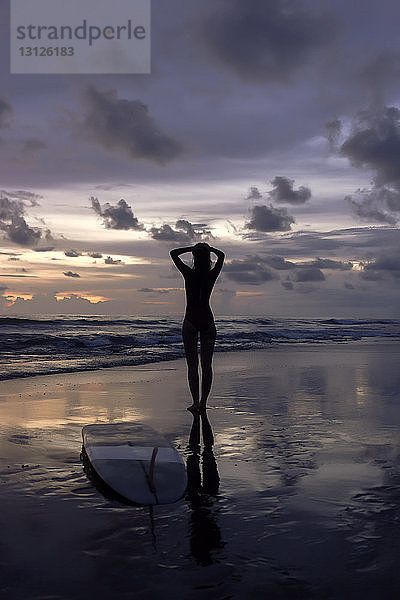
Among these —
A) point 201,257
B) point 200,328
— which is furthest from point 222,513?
point 201,257

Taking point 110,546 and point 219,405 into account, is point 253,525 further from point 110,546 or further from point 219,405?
point 219,405

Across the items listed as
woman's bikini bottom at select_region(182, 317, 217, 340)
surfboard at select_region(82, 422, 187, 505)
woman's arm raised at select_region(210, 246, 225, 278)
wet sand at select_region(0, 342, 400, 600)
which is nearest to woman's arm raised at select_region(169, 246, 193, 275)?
woman's arm raised at select_region(210, 246, 225, 278)

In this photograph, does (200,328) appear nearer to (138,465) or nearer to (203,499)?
(138,465)

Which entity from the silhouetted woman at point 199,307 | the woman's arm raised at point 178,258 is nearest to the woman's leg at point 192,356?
the silhouetted woman at point 199,307

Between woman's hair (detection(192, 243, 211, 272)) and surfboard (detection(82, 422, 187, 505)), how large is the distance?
2.95m

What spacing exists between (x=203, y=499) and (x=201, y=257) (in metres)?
4.25

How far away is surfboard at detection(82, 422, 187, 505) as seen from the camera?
383 cm

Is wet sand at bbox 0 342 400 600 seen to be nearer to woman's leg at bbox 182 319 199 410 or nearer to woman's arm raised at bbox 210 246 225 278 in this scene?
woman's leg at bbox 182 319 199 410

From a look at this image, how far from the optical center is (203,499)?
12.8 feet

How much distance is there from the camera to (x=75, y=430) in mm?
6336

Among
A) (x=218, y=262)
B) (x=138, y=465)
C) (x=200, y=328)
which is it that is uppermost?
(x=218, y=262)

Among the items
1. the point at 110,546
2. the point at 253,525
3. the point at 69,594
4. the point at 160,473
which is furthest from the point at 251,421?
the point at 69,594

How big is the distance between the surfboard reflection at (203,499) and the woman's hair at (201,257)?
7.97 ft

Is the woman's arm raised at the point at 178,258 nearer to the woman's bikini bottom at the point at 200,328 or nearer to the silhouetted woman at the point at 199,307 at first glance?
the silhouetted woman at the point at 199,307
